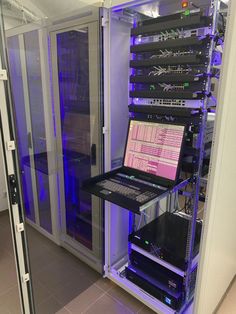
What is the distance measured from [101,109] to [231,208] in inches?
43.2

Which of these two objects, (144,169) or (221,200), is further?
(144,169)

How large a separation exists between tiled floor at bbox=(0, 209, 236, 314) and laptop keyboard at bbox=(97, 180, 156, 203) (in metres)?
0.62

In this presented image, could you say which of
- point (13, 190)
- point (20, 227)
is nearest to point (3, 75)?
point (13, 190)

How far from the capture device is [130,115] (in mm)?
1813

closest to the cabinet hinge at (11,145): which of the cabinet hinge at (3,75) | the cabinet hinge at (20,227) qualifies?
the cabinet hinge at (3,75)

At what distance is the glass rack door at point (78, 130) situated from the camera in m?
1.83

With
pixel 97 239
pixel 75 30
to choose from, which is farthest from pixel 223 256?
pixel 75 30

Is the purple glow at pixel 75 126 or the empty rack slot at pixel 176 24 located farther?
the purple glow at pixel 75 126

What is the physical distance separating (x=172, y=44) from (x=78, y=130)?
3.28 ft

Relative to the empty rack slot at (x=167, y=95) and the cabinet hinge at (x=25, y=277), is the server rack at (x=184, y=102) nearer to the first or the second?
the empty rack slot at (x=167, y=95)

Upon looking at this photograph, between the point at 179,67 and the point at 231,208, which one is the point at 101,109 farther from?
the point at 231,208

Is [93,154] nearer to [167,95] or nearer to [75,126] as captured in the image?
[75,126]

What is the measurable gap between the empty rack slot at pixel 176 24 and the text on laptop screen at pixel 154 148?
554mm

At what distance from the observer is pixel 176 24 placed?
139 centimetres
